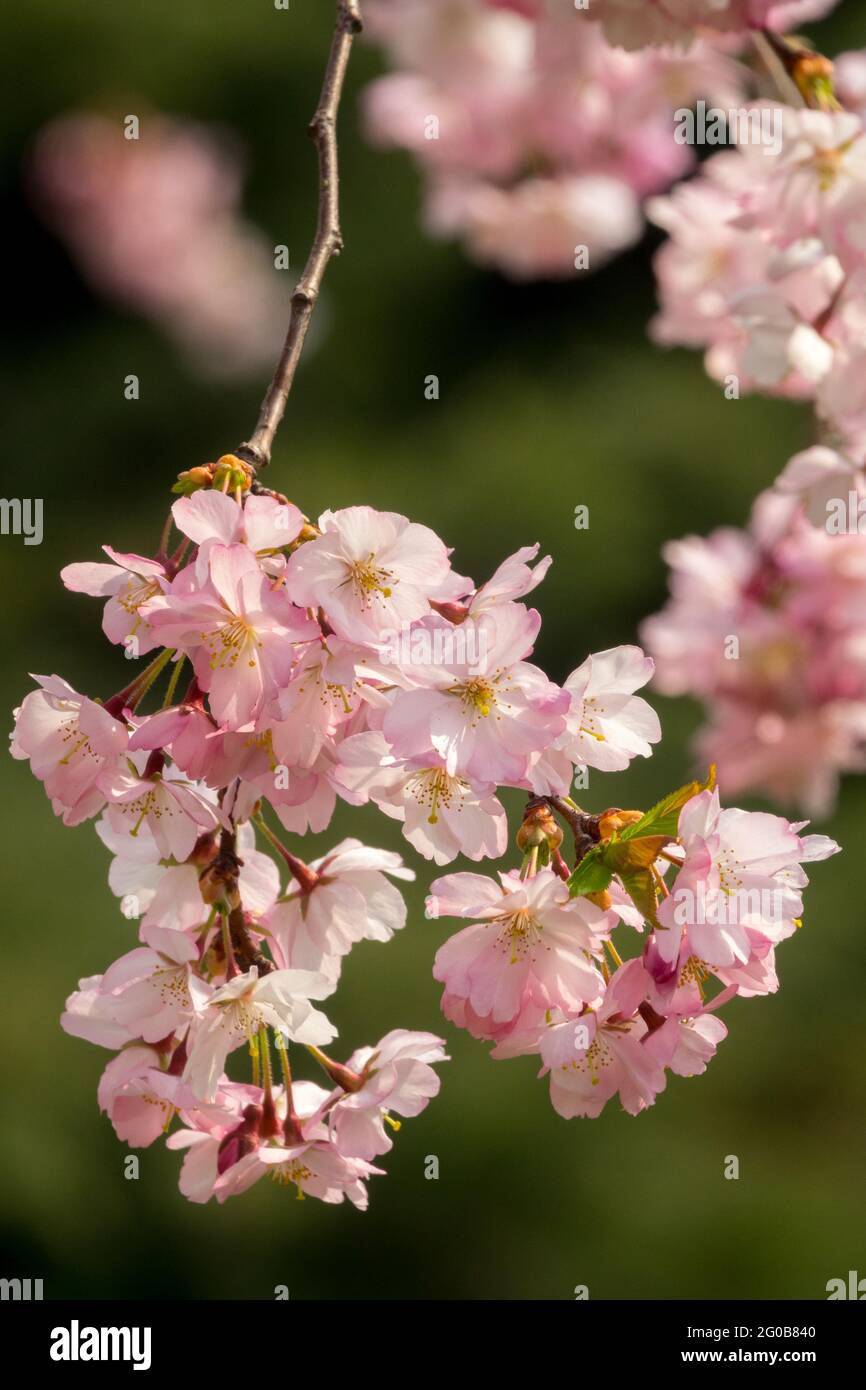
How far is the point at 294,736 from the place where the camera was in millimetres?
794

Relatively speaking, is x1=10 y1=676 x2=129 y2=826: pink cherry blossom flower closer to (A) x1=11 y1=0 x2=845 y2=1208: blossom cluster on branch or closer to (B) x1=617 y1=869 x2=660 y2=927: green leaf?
(A) x1=11 y1=0 x2=845 y2=1208: blossom cluster on branch

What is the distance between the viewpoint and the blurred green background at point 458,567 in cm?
379

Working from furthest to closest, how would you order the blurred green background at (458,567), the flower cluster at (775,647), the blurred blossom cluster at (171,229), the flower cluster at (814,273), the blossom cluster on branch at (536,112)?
the blurred blossom cluster at (171,229) → the blurred green background at (458,567) → the flower cluster at (775,647) → the blossom cluster on branch at (536,112) → the flower cluster at (814,273)

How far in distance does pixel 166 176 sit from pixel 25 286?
1370 mm

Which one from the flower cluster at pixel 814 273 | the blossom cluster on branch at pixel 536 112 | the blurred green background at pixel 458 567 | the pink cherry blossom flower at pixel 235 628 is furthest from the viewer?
the blurred green background at pixel 458 567

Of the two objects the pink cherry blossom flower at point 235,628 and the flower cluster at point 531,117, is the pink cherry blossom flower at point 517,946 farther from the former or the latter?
the flower cluster at point 531,117

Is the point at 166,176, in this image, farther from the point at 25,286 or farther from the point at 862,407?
the point at 862,407

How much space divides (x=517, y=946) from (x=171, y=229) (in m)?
4.94

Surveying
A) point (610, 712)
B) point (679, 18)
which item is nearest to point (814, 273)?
point (679, 18)

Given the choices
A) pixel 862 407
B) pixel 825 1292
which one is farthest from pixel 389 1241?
pixel 862 407

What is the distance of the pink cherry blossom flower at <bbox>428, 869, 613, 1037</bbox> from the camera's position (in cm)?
80

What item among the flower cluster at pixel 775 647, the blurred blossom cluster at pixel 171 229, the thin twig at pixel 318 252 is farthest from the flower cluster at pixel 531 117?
the blurred blossom cluster at pixel 171 229

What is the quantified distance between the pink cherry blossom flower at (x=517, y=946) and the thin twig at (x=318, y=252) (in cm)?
24

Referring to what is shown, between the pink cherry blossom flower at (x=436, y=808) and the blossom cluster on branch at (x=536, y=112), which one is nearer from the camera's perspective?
the pink cherry blossom flower at (x=436, y=808)
